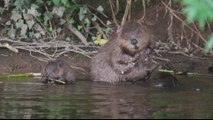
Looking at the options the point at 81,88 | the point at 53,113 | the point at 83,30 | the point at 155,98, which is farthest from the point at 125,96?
the point at 83,30

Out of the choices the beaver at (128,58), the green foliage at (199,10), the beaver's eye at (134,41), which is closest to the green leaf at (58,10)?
the beaver at (128,58)

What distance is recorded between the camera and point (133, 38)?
26.4 ft

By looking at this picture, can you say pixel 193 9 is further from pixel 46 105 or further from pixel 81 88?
pixel 81 88

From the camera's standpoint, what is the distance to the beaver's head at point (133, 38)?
8.07 meters

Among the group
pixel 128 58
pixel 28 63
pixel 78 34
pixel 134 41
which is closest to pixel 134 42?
pixel 134 41

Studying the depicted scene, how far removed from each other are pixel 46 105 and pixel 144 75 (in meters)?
2.29

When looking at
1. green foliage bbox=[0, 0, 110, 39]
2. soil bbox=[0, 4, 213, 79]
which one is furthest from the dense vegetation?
soil bbox=[0, 4, 213, 79]

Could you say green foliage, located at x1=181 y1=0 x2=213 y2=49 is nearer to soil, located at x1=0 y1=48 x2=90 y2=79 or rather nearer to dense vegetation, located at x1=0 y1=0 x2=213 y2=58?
soil, located at x1=0 y1=48 x2=90 y2=79

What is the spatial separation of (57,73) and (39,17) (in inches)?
85.4

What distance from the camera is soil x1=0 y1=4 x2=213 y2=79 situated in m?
8.74

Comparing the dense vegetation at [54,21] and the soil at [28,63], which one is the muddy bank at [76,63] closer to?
the soil at [28,63]

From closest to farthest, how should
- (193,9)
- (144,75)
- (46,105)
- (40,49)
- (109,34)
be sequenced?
(193,9) → (46,105) → (144,75) → (40,49) → (109,34)

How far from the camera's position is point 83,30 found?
1004 cm

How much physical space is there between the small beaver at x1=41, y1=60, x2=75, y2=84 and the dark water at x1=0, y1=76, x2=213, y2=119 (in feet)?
0.40
